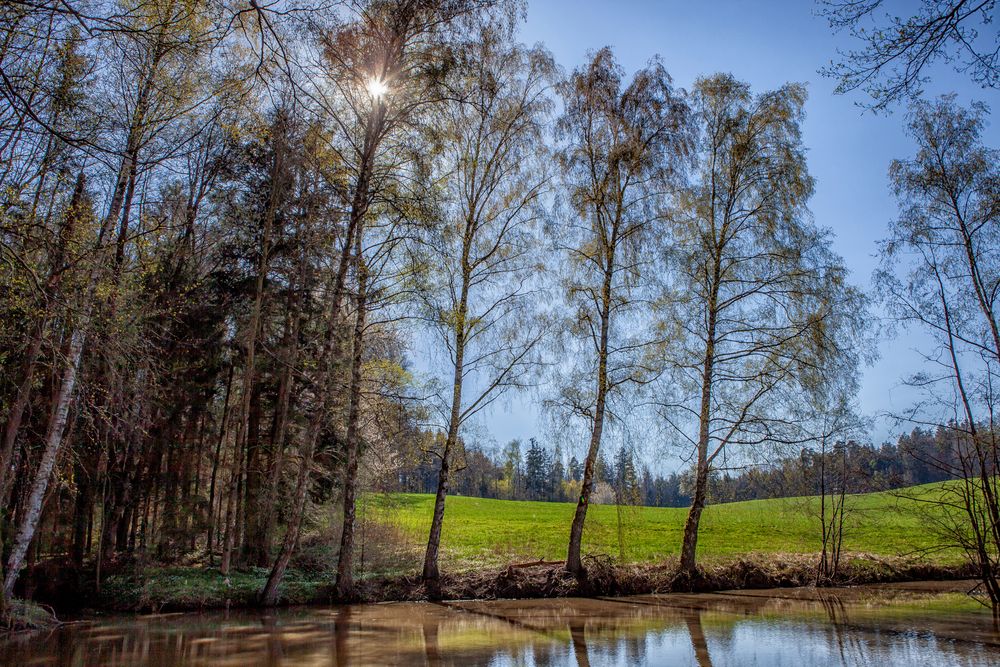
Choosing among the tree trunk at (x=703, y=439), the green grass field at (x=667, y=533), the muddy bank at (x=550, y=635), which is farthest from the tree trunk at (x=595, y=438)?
the tree trunk at (x=703, y=439)

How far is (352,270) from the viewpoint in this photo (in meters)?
13.8

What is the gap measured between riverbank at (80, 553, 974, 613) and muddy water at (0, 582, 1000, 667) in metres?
0.86

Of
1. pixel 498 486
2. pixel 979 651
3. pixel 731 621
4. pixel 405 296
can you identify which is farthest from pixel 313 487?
pixel 498 486

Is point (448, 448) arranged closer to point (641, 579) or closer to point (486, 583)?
point (486, 583)

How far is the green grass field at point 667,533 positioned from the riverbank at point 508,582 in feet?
3.18

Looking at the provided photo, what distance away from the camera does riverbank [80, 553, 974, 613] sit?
12.5 meters

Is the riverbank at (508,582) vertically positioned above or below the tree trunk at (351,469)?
below

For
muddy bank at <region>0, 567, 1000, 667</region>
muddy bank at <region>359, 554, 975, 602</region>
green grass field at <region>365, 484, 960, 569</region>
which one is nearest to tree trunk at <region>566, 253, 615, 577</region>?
muddy bank at <region>359, 554, 975, 602</region>

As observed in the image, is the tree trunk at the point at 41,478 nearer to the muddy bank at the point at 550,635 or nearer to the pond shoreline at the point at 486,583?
the muddy bank at the point at 550,635

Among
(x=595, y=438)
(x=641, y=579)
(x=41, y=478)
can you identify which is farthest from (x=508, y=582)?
(x=41, y=478)

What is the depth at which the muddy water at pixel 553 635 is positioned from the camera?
7.37 meters

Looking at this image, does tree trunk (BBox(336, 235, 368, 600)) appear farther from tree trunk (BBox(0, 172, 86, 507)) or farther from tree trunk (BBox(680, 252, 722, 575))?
tree trunk (BBox(680, 252, 722, 575))

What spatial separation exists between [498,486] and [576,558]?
6214 centimetres

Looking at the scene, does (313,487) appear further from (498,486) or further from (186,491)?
(498,486)
